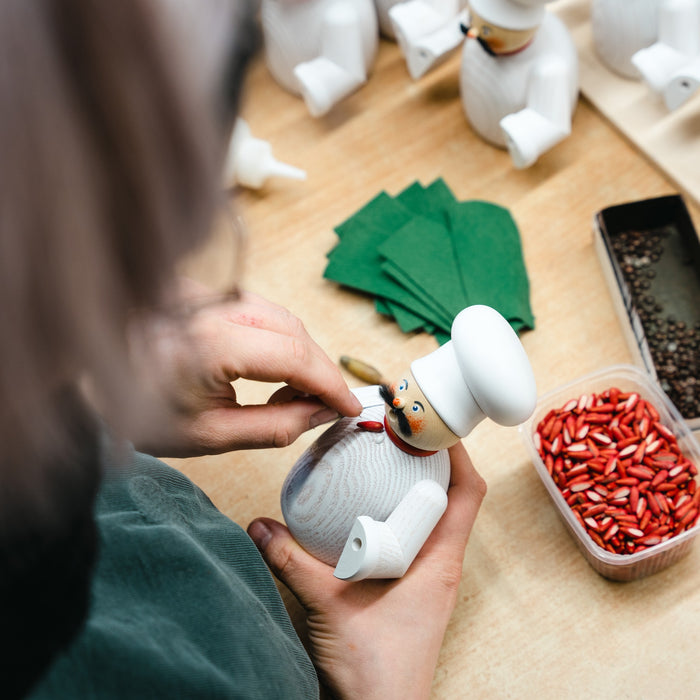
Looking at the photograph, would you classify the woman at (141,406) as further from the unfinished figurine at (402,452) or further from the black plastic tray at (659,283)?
the black plastic tray at (659,283)

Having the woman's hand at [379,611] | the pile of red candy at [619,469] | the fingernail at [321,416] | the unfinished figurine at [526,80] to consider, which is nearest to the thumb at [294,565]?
the woman's hand at [379,611]

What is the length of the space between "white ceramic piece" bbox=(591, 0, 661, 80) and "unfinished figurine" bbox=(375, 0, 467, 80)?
0.15 meters

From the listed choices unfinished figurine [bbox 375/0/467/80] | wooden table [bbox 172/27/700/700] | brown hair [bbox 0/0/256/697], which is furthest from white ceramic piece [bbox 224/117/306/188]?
brown hair [bbox 0/0/256/697]

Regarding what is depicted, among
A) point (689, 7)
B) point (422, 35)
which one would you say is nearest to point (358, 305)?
point (422, 35)

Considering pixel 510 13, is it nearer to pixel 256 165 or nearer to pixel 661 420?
pixel 256 165

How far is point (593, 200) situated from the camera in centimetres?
78

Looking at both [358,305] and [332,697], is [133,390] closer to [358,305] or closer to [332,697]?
[332,697]

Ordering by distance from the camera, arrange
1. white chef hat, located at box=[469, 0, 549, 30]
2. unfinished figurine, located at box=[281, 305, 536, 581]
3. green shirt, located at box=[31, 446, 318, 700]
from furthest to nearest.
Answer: white chef hat, located at box=[469, 0, 549, 30], unfinished figurine, located at box=[281, 305, 536, 581], green shirt, located at box=[31, 446, 318, 700]

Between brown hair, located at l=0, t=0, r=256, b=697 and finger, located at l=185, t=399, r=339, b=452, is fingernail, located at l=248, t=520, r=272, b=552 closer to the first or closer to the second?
finger, located at l=185, t=399, r=339, b=452

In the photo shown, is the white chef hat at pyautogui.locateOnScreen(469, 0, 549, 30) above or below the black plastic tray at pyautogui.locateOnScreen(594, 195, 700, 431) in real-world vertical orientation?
above

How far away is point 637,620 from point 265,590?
0.32 metres

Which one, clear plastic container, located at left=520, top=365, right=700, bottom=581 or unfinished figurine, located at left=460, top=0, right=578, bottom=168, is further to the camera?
unfinished figurine, located at left=460, top=0, right=578, bottom=168

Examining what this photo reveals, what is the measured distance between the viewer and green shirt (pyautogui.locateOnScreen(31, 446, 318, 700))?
34cm

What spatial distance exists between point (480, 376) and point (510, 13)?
424 mm
